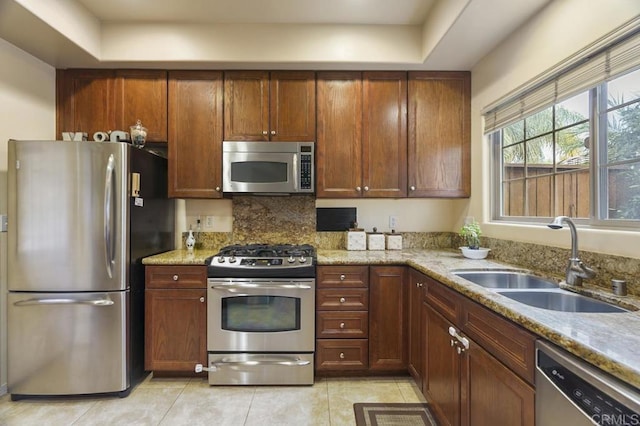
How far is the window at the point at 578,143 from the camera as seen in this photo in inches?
57.5

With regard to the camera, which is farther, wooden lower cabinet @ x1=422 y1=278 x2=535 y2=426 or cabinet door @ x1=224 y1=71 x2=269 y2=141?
cabinet door @ x1=224 y1=71 x2=269 y2=141

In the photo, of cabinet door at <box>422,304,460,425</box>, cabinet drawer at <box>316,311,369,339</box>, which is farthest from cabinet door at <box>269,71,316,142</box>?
cabinet door at <box>422,304,460,425</box>

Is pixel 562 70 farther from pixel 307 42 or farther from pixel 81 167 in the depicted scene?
pixel 81 167

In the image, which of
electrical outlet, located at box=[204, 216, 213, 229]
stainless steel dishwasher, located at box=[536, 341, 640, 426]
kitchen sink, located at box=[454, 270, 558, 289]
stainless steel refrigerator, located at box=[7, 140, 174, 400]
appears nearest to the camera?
stainless steel dishwasher, located at box=[536, 341, 640, 426]

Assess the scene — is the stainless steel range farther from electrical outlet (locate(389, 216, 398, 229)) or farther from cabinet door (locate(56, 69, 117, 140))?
cabinet door (locate(56, 69, 117, 140))

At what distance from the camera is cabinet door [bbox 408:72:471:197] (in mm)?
2666

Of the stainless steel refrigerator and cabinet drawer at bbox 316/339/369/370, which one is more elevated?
the stainless steel refrigerator

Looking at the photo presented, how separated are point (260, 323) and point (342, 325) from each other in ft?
1.99

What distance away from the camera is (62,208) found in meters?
2.07

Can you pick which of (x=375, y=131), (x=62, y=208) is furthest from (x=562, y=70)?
(x=62, y=208)

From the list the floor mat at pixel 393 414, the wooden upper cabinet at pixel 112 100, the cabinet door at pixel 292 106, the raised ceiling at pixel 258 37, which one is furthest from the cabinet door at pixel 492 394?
the wooden upper cabinet at pixel 112 100

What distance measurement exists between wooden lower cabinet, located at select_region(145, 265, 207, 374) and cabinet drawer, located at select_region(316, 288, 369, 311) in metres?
0.86

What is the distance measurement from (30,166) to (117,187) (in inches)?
21.9

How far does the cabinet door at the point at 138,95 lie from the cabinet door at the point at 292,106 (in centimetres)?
93
